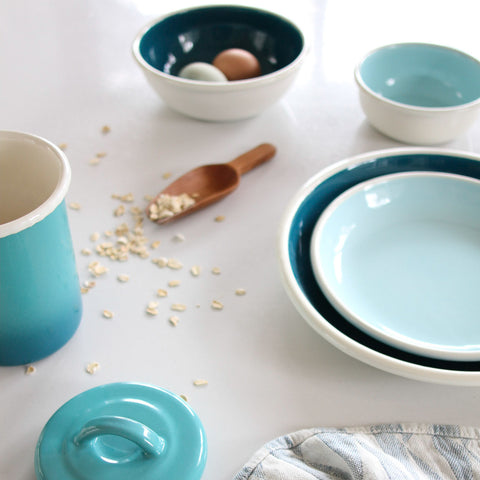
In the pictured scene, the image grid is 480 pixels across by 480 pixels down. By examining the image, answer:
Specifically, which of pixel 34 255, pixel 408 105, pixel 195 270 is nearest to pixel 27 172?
pixel 34 255

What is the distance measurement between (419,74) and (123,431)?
74 centimetres

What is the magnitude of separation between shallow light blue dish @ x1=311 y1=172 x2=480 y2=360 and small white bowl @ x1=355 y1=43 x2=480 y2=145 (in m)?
0.14

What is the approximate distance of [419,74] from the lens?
1.02 meters

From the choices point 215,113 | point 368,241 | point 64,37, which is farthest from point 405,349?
point 64,37

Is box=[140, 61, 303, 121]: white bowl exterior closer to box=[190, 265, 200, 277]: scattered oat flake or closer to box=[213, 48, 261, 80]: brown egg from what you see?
box=[213, 48, 261, 80]: brown egg

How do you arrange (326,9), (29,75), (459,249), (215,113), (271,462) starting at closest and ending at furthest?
(271,462), (459,249), (215,113), (29,75), (326,9)

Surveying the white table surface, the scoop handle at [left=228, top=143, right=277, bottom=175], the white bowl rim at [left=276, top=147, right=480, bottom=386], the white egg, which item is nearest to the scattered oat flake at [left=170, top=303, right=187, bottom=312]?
the white table surface

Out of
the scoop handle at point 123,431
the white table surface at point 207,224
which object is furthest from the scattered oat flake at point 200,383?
the scoop handle at point 123,431

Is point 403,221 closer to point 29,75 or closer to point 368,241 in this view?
point 368,241

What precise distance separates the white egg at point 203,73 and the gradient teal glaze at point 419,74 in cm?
21

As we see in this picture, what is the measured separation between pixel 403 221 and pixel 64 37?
0.74 m

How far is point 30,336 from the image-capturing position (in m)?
0.64

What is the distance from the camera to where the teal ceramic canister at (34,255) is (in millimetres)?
567

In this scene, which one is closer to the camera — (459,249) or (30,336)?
(30,336)
